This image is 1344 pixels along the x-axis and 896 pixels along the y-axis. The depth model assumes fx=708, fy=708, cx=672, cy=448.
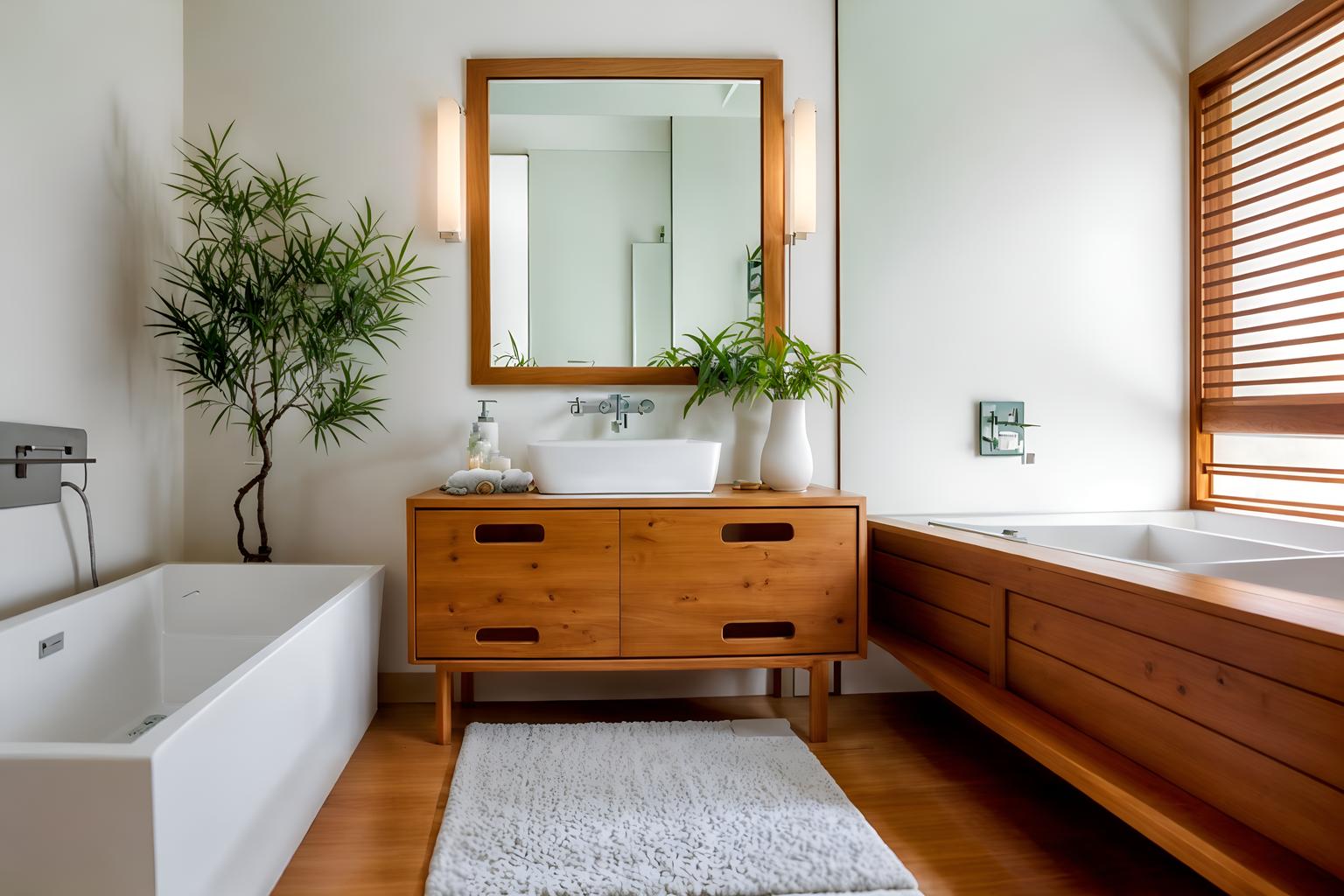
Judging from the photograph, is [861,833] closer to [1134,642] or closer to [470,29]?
[1134,642]

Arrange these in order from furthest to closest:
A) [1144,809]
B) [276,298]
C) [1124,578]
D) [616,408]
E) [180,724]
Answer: [616,408]
[276,298]
[1124,578]
[1144,809]
[180,724]

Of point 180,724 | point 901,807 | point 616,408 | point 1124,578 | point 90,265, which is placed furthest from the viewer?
point 616,408

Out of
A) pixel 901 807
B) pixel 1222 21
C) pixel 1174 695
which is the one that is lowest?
pixel 901 807

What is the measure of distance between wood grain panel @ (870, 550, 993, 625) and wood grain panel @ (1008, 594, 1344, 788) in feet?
0.62

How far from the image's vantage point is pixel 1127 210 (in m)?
2.36

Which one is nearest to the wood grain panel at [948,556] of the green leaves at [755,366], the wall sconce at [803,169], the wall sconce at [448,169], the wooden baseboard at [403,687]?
the green leaves at [755,366]

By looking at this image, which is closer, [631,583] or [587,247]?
[631,583]

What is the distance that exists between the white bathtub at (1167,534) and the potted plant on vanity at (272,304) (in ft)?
5.90

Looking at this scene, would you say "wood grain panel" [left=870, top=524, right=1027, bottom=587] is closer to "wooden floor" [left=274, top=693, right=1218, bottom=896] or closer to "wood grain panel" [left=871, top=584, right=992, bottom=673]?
"wood grain panel" [left=871, top=584, right=992, bottom=673]

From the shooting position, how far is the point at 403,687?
7.43 ft

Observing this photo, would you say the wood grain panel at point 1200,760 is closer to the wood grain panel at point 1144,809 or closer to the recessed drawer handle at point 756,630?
the wood grain panel at point 1144,809

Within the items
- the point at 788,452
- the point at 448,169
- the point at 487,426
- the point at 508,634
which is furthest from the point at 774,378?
the point at 448,169

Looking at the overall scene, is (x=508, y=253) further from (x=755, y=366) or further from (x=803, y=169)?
(x=803, y=169)

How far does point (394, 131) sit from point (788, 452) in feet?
5.25
